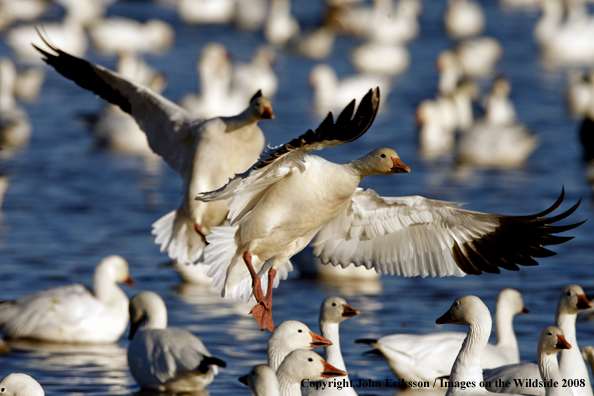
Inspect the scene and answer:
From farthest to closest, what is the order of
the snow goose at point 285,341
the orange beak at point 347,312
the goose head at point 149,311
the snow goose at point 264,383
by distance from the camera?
the goose head at point 149,311
the orange beak at point 347,312
the snow goose at point 285,341
the snow goose at point 264,383

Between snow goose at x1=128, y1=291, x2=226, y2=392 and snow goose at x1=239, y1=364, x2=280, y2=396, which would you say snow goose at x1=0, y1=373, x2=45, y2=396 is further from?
snow goose at x1=128, y1=291, x2=226, y2=392

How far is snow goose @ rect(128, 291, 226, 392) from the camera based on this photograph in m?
6.07

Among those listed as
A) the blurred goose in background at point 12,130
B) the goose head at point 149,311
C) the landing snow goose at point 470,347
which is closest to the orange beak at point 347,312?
the landing snow goose at point 470,347

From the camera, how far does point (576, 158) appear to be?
1512 cm

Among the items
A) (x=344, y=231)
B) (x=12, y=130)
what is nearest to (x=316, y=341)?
(x=344, y=231)

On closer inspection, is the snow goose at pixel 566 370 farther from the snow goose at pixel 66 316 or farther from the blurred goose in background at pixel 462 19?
the blurred goose in background at pixel 462 19

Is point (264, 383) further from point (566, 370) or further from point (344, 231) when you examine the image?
point (566, 370)

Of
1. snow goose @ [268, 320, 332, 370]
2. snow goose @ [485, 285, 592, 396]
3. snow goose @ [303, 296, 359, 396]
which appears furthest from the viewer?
snow goose @ [303, 296, 359, 396]

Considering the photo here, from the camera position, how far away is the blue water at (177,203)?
7.15 metres

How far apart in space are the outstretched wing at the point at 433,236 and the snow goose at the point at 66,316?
78.7 inches

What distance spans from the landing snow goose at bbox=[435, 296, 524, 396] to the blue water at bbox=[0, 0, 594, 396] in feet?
4.18

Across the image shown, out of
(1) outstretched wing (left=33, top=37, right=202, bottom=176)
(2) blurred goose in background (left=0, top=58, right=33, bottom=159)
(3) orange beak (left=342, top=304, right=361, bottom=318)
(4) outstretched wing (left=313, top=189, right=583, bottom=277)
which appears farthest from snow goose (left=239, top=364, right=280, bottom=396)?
(2) blurred goose in background (left=0, top=58, right=33, bottom=159)

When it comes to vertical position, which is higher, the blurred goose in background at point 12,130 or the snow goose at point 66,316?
the blurred goose in background at point 12,130

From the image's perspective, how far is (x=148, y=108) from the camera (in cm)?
711
